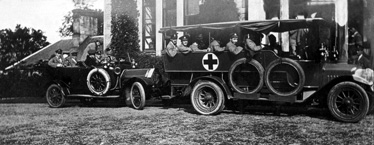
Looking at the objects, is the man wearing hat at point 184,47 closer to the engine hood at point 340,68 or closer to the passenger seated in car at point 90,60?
the engine hood at point 340,68

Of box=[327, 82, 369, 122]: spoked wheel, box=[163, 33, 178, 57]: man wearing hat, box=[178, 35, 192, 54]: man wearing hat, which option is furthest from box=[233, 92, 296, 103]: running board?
box=[163, 33, 178, 57]: man wearing hat

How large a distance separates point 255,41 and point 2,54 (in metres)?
3.89

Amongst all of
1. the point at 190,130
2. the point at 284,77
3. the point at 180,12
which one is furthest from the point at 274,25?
the point at 180,12

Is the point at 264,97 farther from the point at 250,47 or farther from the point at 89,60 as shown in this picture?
the point at 89,60

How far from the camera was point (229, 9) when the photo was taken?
11.4m

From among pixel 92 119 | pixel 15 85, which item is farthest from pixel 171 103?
pixel 15 85

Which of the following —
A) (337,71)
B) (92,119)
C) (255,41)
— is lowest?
(92,119)

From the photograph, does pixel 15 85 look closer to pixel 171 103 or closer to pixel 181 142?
pixel 171 103

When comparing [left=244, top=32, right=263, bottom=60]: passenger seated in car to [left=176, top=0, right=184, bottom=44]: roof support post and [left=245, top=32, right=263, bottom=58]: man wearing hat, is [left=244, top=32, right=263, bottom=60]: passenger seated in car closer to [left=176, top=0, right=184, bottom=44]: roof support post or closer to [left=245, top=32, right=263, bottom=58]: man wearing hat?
[left=245, top=32, right=263, bottom=58]: man wearing hat

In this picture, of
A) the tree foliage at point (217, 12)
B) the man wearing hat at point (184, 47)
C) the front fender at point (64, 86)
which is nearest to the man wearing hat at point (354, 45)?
the man wearing hat at point (184, 47)

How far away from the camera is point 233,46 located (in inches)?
249

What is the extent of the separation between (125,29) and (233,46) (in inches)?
261

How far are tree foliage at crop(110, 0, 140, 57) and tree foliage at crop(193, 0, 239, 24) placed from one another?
212cm

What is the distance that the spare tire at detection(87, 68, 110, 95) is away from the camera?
8.08 m
